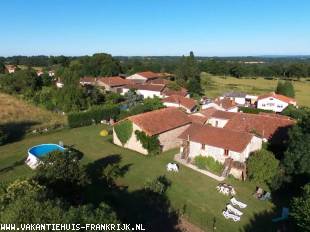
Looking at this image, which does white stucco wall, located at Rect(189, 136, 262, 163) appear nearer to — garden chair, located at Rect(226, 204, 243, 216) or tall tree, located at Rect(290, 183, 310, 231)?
garden chair, located at Rect(226, 204, 243, 216)

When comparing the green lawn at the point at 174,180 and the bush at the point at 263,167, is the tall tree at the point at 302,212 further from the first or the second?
the bush at the point at 263,167

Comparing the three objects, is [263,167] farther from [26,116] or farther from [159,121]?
[26,116]

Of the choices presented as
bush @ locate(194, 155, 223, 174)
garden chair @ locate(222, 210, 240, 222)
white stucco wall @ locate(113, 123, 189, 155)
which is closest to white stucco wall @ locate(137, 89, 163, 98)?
white stucco wall @ locate(113, 123, 189, 155)

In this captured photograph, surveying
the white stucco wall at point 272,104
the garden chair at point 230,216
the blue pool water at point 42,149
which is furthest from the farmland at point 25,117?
the white stucco wall at point 272,104

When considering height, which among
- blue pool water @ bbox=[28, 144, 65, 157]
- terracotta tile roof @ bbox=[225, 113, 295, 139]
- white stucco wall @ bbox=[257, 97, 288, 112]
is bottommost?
white stucco wall @ bbox=[257, 97, 288, 112]

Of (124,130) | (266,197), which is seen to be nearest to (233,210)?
(266,197)

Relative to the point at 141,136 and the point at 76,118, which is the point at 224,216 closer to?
the point at 141,136
